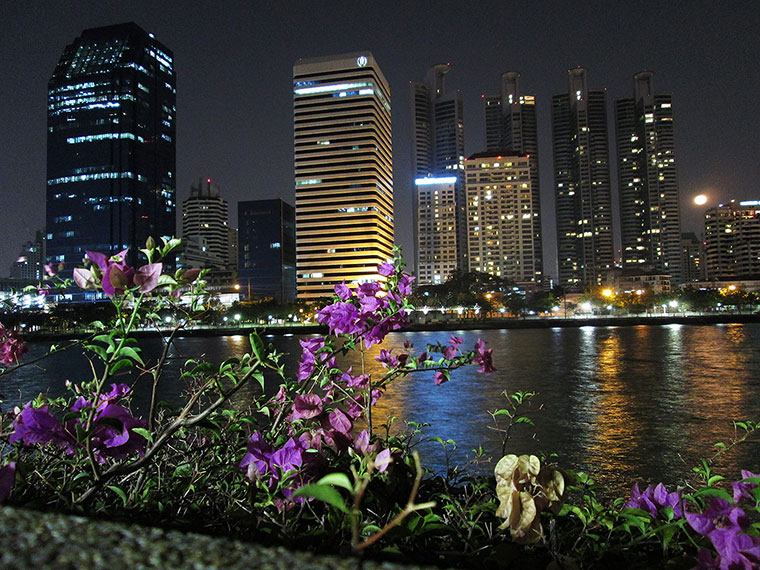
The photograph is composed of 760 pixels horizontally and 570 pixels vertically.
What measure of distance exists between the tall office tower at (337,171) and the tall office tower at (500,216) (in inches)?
1549

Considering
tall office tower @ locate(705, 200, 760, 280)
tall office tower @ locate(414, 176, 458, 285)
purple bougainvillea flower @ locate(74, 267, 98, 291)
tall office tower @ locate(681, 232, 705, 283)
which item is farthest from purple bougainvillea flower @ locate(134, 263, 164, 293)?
tall office tower @ locate(681, 232, 705, 283)

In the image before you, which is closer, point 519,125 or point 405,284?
point 405,284

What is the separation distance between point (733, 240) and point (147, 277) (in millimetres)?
156579

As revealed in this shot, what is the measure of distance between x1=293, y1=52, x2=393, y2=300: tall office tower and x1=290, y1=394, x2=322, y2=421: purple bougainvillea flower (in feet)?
304

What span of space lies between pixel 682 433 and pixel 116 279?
8.95 m

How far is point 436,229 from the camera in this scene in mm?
137375

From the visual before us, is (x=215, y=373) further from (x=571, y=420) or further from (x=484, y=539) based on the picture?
(x=571, y=420)

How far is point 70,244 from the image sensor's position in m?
108

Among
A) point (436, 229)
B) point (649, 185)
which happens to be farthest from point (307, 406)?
point (649, 185)

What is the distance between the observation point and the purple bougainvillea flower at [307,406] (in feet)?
5.32

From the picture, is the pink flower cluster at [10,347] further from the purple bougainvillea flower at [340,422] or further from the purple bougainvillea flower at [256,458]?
the purple bougainvillea flower at [340,422]

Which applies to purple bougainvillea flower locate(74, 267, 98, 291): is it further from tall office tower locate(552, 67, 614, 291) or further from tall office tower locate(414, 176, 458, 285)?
tall office tower locate(552, 67, 614, 291)

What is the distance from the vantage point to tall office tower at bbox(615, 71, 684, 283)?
137375 mm

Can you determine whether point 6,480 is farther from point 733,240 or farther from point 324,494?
point 733,240
